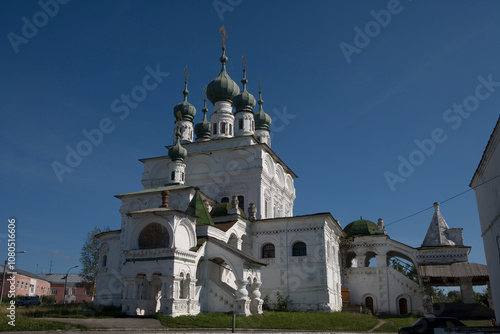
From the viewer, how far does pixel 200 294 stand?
18.6m

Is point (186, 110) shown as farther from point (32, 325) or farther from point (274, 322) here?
point (32, 325)

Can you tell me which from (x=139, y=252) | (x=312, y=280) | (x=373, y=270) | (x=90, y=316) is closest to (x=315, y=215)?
(x=312, y=280)

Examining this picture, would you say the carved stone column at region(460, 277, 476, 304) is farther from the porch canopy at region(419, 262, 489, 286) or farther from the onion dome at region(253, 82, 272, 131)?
the onion dome at region(253, 82, 272, 131)

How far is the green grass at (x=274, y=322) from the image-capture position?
609 inches

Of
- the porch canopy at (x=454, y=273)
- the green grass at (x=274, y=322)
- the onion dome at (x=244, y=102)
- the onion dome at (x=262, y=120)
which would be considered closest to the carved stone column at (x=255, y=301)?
the green grass at (x=274, y=322)

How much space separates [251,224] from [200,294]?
21.9ft

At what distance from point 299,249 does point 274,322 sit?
24.4 ft

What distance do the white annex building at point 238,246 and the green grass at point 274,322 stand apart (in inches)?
32.8

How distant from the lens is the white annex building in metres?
17.6

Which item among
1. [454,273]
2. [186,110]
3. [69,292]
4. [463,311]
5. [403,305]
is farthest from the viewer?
[69,292]

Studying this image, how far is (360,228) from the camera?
1115 inches

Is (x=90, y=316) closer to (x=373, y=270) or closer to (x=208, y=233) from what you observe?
(x=208, y=233)

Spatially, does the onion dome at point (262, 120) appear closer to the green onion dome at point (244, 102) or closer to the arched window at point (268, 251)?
the green onion dome at point (244, 102)

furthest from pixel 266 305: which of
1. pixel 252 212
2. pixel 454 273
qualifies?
pixel 454 273
